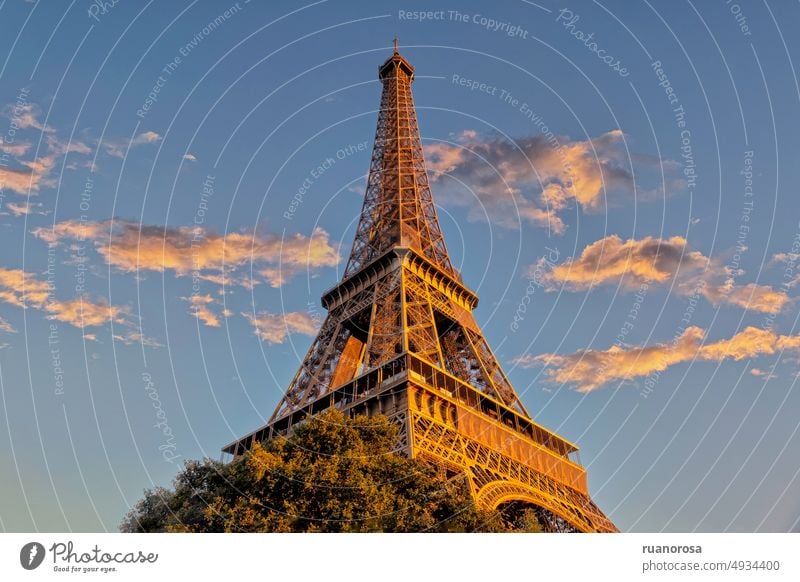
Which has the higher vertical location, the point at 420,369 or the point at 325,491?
the point at 420,369

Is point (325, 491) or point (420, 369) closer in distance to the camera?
point (325, 491)

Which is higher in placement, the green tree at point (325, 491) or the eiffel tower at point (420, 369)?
the eiffel tower at point (420, 369)

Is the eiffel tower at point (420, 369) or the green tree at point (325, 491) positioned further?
the eiffel tower at point (420, 369)
